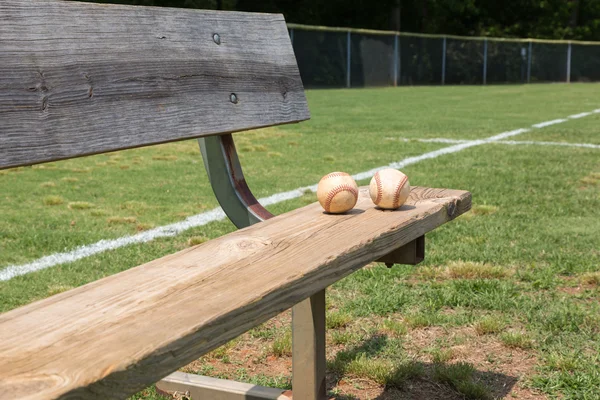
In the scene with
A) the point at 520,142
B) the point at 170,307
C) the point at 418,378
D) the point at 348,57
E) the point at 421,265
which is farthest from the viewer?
the point at 348,57

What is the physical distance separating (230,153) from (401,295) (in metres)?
1.29

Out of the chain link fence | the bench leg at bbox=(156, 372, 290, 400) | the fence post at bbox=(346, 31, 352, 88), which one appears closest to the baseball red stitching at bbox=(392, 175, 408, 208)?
the bench leg at bbox=(156, 372, 290, 400)

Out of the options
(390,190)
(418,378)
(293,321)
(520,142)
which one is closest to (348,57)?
(520,142)

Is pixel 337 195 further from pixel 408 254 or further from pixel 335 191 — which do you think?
pixel 408 254

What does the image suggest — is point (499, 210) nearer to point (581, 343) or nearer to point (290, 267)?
point (581, 343)

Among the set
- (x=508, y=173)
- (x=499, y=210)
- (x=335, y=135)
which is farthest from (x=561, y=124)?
(x=499, y=210)

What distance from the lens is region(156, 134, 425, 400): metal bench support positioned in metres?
2.29

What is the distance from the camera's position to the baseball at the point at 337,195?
93.9 inches

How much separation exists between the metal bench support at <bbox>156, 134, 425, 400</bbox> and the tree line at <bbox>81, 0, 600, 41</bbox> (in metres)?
32.3

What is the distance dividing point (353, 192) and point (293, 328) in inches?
17.7

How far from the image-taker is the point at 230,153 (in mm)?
2852

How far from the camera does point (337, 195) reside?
7.83 ft

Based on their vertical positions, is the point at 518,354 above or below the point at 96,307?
below

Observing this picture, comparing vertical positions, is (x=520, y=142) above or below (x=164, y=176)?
below
